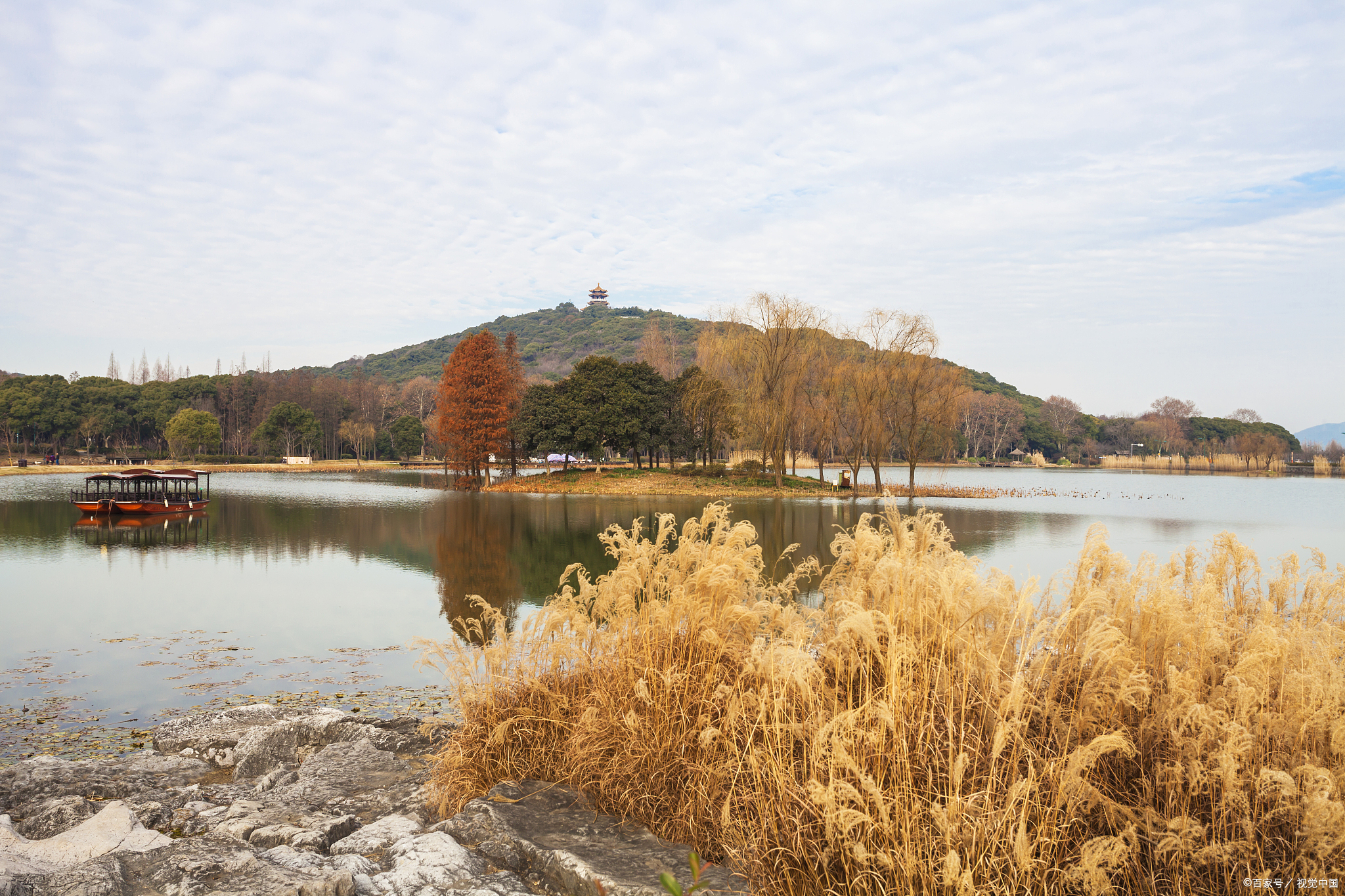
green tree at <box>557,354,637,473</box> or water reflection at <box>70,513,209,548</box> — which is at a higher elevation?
green tree at <box>557,354,637,473</box>

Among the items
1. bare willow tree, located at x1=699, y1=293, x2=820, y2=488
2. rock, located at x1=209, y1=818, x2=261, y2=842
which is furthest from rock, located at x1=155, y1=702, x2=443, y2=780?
bare willow tree, located at x1=699, y1=293, x2=820, y2=488

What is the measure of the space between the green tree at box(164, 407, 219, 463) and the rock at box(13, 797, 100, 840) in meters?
89.5

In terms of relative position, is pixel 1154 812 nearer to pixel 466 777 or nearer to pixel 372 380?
pixel 466 777

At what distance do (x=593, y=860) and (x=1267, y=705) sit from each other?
3.58 meters

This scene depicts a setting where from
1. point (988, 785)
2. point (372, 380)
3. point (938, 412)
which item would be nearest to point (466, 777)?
point (988, 785)

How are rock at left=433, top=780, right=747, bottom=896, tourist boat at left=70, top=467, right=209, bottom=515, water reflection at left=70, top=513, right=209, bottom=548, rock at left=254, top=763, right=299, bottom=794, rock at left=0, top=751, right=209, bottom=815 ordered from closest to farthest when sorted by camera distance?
rock at left=433, top=780, right=747, bottom=896
rock at left=0, top=751, right=209, bottom=815
rock at left=254, top=763, right=299, bottom=794
water reflection at left=70, top=513, right=209, bottom=548
tourist boat at left=70, top=467, right=209, bottom=515

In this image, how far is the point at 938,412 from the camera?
145ft

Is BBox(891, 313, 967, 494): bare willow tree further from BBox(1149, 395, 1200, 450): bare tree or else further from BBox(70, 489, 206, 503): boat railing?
BBox(1149, 395, 1200, 450): bare tree

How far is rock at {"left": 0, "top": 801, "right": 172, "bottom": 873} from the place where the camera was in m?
4.14

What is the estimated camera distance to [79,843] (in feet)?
14.4

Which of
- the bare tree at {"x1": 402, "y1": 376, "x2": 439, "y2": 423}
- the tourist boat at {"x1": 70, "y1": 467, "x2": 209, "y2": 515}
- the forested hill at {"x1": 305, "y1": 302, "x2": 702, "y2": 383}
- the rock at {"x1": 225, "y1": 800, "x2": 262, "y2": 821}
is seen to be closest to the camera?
the rock at {"x1": 225, "y1": 800, "x2": 262, "y2": 821}

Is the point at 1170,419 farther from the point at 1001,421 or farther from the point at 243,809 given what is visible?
the point at 243,809

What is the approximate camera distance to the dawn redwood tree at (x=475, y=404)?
4731 cm

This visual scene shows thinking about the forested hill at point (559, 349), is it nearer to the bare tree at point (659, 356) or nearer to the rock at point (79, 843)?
the bare tree at point (659, 356)
